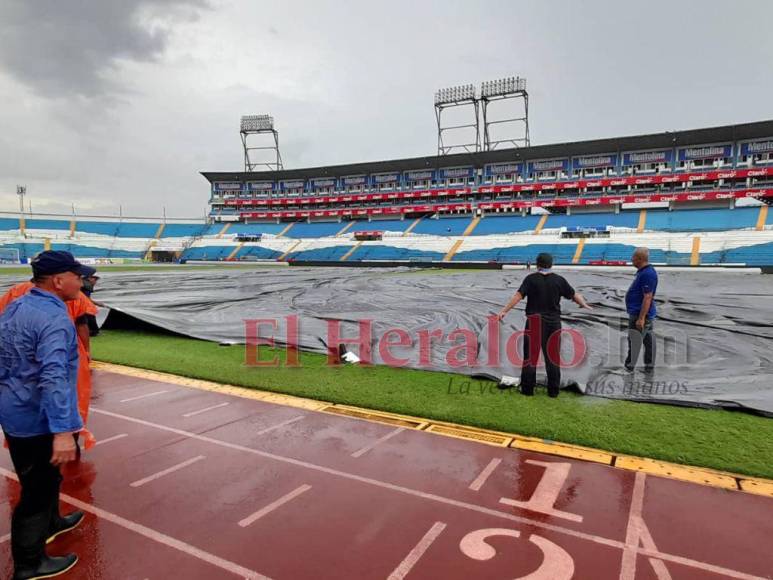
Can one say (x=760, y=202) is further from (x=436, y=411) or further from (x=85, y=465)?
(x=85, y=465)

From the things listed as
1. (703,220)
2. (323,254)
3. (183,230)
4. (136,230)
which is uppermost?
(136,230)

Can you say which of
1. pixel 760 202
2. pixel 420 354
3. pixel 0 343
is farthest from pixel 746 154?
pixel 0 343

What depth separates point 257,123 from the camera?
65625mm

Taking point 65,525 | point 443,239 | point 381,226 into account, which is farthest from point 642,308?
point 381,226

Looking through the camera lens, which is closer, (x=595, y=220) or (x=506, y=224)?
(x=595, y=220)

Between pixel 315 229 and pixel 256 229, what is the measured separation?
878cm

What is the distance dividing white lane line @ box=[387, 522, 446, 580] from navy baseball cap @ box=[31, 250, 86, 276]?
249 centimetres

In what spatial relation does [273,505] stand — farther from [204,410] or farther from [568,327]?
[568,327]

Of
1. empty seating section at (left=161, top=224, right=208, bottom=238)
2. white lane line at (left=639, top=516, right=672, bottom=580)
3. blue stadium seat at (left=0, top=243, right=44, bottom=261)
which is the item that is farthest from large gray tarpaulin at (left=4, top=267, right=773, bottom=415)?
empty seating section at (left=161, top=224, right=208, bottom=238)

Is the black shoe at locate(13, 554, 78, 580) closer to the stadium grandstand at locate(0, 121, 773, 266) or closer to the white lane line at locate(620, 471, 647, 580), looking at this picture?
the white lane line at locate(620, 471, 647, 580)

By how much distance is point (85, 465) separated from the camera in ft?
12.8

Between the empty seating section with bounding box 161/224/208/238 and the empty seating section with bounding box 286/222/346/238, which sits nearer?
the empty seating section with bounding box 286/222/346/238

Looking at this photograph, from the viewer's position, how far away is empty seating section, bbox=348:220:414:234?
170ft

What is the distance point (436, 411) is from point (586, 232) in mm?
40922
